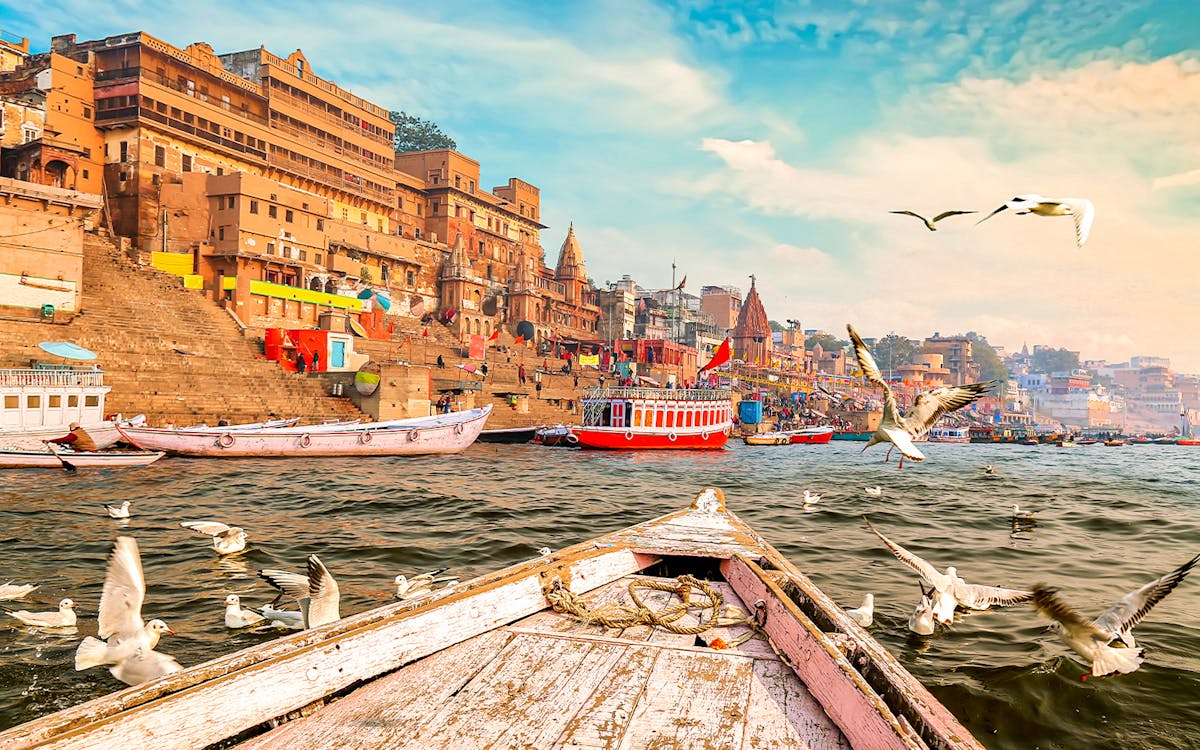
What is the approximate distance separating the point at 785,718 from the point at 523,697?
1.24 meters

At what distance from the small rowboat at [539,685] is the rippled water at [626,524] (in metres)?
1.87

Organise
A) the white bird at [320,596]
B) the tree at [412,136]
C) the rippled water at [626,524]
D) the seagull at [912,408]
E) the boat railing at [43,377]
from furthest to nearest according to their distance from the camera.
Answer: the tree at [412,136]
the boat railing at [43,377]
the seagull at [912,408]
the rippled water at [626,524]
the white bird at [320,596]

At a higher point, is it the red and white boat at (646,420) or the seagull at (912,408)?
the seagull at (912,408)

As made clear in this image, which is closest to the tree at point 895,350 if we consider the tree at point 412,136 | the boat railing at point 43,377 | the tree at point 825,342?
the tree at point 825,342

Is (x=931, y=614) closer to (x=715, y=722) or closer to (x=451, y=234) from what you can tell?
(x=715, y=722)

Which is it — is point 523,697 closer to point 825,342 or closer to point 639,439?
point 639,439

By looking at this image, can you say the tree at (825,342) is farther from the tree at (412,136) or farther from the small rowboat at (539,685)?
the small rowboat at (539,685)

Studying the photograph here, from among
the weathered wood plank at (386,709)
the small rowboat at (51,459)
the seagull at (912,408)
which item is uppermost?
the seagull at (912,408)

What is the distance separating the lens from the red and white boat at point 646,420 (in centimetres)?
3691

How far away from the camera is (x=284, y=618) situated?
614 centimetres

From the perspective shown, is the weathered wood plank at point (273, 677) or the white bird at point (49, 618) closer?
the weathered wood plank at point (273, 677)

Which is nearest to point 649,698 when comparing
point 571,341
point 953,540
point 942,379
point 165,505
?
point 953,540

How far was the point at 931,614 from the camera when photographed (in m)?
6.28

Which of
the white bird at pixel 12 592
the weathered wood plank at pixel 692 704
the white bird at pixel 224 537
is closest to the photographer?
the weathered wood plank at pixel 692 704
